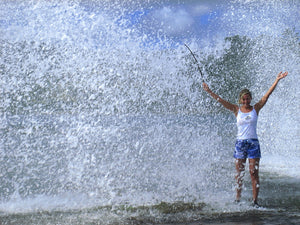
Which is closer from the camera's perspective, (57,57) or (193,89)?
(57,57)

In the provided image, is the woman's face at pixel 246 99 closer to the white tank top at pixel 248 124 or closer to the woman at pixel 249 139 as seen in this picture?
the woman at pixel 249 139

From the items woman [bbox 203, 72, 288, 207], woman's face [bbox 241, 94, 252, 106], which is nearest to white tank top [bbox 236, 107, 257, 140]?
woman [bbox 203, 72, 288, 207]

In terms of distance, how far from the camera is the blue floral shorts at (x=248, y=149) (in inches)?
243

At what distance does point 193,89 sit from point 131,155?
324 centimetres

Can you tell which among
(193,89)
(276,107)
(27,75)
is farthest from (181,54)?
(27,75)

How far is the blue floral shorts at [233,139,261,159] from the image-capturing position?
20.2ft

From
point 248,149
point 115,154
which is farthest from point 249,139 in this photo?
point 115,154

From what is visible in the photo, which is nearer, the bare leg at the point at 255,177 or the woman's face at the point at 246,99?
the bare leg at the point at 255,177

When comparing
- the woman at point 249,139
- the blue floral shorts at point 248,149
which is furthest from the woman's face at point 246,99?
the blue floral shorts at point 248,149

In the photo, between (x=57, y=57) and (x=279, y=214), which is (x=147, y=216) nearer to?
(x=279, y=214)

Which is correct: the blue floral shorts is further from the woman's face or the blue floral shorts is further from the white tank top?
the woman's face

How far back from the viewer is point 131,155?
1306 cm

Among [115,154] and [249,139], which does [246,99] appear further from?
[115,154]

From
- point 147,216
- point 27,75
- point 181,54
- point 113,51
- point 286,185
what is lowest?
point 147,216
